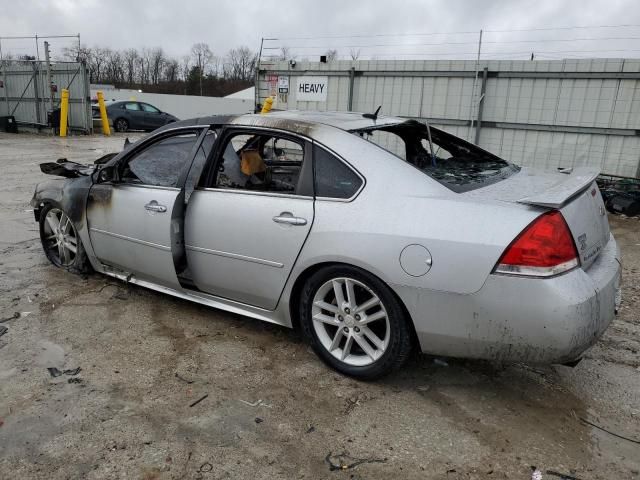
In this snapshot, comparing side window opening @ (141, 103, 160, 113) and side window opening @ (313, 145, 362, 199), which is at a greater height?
side window opening @ (141, 103, 160, 113)

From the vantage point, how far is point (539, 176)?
10.9ft

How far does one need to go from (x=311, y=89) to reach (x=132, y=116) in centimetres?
1353

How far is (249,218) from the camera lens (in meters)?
3.20

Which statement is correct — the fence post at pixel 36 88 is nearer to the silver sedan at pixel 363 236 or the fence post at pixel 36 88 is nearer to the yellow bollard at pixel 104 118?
the yellow bollard at pixel 104 118

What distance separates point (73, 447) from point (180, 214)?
156 centimetres

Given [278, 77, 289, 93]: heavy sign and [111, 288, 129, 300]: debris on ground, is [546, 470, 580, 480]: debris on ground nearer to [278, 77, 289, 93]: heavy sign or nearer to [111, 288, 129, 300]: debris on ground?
[111, 288, 129, 300]: debris on ground

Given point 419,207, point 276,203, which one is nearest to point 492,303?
point 419,207

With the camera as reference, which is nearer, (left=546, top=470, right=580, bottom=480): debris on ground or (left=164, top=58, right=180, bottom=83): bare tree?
(left=546, top=470, right=580, bottom=480): debris on ground

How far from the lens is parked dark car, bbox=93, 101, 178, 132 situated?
21266 millimetres

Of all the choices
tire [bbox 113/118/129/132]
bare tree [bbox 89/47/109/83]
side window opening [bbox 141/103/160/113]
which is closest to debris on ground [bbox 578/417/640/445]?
tire [bbox 113/118/129/132]

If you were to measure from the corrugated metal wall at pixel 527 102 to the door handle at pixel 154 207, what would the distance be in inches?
264

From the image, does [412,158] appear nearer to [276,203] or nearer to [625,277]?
[276,203]

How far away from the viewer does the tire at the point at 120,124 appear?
841 inches

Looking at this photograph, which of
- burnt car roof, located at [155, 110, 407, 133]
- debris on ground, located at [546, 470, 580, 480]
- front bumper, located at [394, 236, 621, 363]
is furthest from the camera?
burnt car roof, located at [155, 110, 407, 133]
